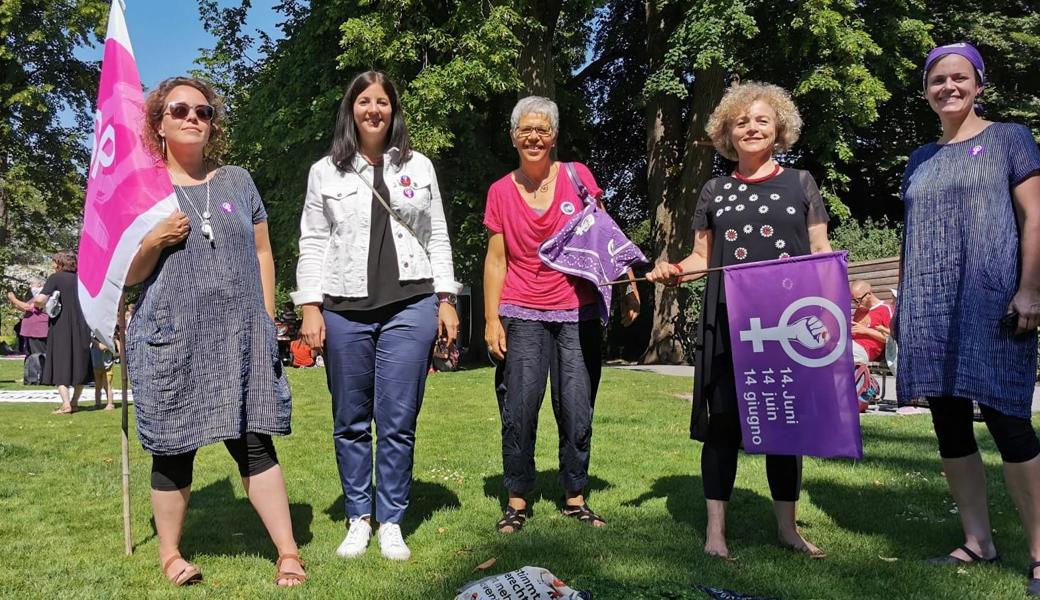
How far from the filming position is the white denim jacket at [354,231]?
11.8 feet

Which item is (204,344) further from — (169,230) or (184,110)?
(184,110)

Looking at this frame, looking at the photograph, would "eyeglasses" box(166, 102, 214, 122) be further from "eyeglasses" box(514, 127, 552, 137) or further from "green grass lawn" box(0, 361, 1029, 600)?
"green grass lawn" box(0, 361, 1029, 600)

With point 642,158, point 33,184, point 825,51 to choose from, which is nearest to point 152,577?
point 825,51

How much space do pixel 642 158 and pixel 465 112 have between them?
883 cm

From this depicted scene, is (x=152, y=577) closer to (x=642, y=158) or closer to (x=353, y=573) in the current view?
(x=353, y=573)

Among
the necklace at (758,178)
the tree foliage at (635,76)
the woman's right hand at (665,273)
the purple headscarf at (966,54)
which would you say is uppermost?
the tree foliage at (635,76)

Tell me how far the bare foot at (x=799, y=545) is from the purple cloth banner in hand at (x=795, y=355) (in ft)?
1.65

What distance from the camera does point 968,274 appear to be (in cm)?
328

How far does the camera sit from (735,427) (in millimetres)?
3664

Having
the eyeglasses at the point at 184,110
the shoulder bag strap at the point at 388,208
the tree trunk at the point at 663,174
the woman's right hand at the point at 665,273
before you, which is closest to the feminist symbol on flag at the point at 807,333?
the woman's right hand at the point at 665,273

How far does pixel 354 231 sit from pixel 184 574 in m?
1.57

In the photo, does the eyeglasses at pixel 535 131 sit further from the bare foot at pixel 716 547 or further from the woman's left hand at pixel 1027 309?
the woman's left hand at pixel 1027 309

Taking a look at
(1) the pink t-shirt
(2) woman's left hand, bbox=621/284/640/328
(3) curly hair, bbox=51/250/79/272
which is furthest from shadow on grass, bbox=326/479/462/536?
(3) curly hair, bbox=51/250/79/272

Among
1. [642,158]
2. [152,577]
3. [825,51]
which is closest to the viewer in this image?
[152,577]
